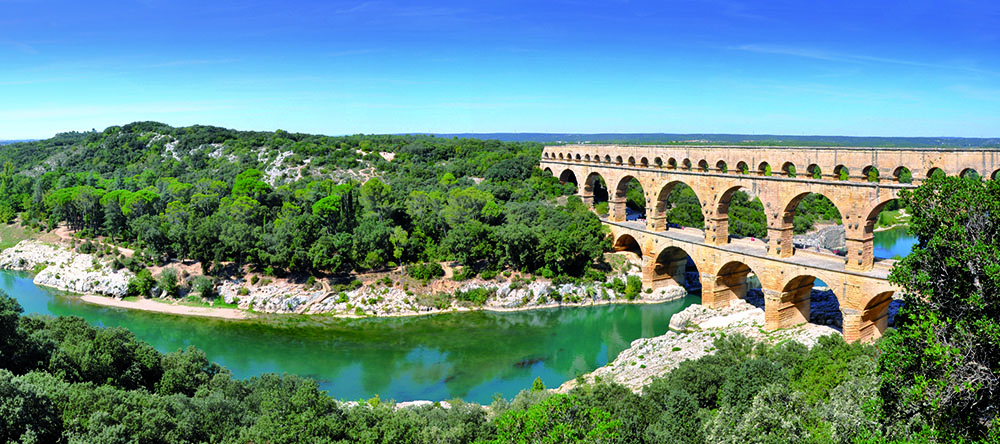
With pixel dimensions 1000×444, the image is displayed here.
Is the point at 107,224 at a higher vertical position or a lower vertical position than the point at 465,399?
higher

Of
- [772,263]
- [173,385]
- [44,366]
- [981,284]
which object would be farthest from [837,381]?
[44,366]

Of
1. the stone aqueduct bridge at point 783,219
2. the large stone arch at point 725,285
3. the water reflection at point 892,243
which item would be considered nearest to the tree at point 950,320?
the stone aqueduct bridge at point 783,219

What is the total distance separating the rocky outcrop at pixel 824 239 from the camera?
Result: 150 ft

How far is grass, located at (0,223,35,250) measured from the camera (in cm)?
4859

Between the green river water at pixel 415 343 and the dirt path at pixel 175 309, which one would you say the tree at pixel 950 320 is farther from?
the dirt path at pixel 175 309

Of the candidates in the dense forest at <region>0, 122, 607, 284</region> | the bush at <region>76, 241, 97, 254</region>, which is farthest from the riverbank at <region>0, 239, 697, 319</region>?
the bush at <region>76, 241, 97, 254</region>

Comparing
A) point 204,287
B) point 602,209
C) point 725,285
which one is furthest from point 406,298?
point 602,209

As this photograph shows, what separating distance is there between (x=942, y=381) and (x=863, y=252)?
1691cm

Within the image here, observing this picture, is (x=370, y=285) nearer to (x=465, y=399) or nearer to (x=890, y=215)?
(x=465, y=399)

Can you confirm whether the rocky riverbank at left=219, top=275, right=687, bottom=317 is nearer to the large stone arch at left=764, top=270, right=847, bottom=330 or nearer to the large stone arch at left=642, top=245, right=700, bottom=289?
the large stone arch at left=642, top=245, right=700, bottom=289

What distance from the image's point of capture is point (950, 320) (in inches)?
390

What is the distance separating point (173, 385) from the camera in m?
18.9

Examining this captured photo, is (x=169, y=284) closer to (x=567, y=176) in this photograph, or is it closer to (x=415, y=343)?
(x=415, y=343)

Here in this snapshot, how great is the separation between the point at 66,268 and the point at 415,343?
2681cm
